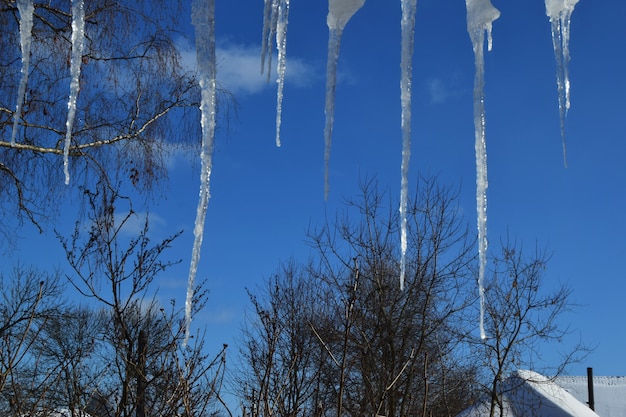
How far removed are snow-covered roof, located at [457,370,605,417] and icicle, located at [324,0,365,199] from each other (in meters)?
9.32

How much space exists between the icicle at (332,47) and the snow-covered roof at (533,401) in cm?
932

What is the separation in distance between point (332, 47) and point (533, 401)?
1035 cm

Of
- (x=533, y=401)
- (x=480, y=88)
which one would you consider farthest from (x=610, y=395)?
(x=480, y=88)

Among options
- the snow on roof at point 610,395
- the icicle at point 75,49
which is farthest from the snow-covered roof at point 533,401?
the icicle at point 75,49

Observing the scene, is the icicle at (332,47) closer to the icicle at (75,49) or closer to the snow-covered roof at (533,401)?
the icicle at (75,49)

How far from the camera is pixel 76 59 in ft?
6.26

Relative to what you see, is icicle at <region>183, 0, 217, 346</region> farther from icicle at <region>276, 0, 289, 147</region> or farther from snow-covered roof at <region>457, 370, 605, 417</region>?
snow-covered roof at <region>457, 370, 605, 417</region>

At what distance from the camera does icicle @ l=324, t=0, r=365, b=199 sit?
1.69 metres

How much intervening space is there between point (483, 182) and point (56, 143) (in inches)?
171

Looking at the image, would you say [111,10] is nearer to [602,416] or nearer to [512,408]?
[512,408]

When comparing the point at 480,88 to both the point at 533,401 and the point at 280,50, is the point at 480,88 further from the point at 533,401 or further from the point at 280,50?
the point at 533,401

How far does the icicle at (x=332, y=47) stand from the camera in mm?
1694

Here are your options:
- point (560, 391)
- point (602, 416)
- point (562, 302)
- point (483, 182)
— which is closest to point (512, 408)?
point (560, 391)

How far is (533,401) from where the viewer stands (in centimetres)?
1091
